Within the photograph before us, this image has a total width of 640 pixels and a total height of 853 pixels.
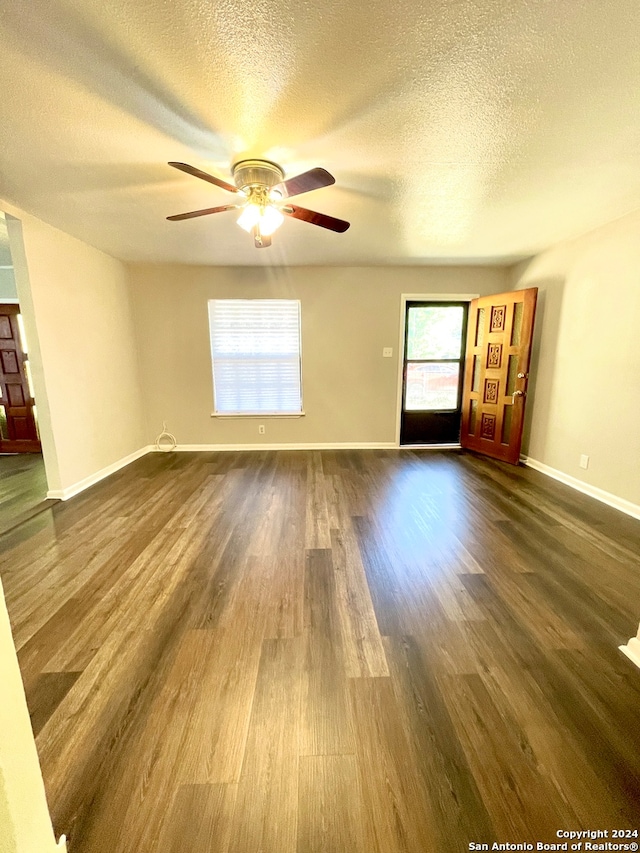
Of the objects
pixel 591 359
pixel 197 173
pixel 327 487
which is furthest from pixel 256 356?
pixel 591 359

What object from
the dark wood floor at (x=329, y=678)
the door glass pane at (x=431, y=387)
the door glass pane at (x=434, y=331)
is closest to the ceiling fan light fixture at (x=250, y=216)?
the dark wood floor at (x=329, y=678)

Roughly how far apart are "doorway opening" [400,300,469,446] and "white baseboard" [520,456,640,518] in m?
1.15

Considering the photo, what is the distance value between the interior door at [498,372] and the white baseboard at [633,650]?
8.79 ft

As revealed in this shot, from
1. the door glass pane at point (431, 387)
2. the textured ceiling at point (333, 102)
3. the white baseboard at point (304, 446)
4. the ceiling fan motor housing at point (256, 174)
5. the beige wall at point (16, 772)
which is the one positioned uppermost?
the textured ceiling at point (333, 102)

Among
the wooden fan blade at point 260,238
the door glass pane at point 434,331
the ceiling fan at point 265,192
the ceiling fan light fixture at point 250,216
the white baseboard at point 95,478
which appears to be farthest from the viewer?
the door glass pane at point 434,331

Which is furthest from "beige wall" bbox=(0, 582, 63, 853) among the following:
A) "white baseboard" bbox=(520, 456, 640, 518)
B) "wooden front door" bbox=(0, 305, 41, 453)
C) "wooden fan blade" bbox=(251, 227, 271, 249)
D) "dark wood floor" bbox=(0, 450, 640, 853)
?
"wooden front door" bbox=(0, 305, 41, 453)

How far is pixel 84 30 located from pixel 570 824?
10.0 feet

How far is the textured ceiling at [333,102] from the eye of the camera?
→ 3.76 feet

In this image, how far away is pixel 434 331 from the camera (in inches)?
179

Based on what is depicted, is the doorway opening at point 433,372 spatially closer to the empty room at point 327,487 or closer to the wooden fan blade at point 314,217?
the empty room at point 327,487

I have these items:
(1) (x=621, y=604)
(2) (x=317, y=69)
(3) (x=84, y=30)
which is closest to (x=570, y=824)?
(1) (x=621, y=604)

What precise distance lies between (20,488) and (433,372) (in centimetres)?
516

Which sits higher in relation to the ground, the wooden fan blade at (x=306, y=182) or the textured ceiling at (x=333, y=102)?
the textured ceiling at (x=333, y=102)

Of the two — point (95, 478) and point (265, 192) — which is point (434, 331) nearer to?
point (265, 192)
